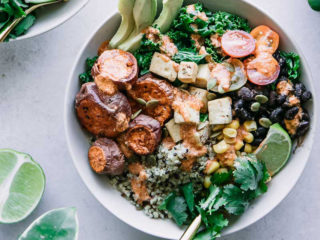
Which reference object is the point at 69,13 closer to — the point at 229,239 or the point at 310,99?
the point at 310,99

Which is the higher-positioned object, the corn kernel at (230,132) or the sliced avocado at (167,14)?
the sliced avocado at (167,14)

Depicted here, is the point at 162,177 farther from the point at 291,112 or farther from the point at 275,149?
the point at 291,112

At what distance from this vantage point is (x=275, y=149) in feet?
10.2

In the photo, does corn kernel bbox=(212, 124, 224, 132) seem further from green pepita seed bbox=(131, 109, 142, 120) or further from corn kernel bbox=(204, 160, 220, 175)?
green pepita seed bbox=(131, 109, 142, 120)

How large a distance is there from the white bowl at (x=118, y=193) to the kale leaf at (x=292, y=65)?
37mm

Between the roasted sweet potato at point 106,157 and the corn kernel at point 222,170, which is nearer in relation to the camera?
the roasted sweet potato at point 106,157

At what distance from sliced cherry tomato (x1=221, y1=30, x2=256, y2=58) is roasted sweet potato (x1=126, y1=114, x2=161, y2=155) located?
0.75 meters

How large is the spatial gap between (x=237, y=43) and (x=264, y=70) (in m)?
0.28

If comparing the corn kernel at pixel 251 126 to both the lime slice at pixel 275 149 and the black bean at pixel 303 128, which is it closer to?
the lime slice at pixel 275 149

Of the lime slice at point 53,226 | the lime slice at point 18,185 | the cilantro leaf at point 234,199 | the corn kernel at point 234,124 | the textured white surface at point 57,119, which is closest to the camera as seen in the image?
the cilantro leaf at point 234,199

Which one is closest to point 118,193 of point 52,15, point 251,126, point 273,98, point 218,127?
point 218,127

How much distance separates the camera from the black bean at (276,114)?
307cm

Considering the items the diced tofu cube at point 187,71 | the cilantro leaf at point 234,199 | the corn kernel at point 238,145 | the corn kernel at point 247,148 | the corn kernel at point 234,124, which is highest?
the diced tofu cube at point 187,71

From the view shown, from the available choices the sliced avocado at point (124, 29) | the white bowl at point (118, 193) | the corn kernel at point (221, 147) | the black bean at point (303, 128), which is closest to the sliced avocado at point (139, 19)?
the sliced avocado at point (124, 29)
